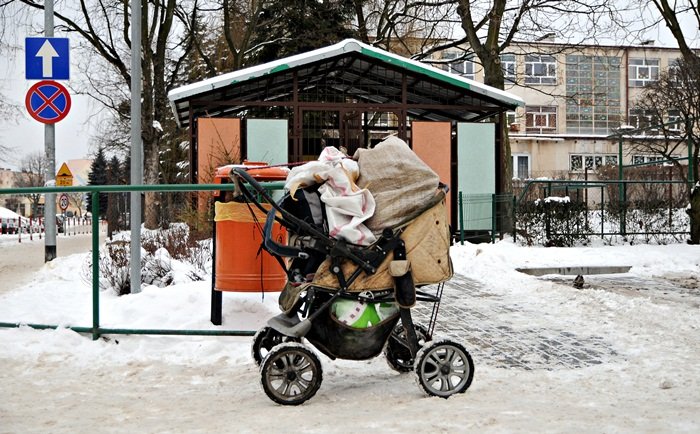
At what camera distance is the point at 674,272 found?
12562 millimetres

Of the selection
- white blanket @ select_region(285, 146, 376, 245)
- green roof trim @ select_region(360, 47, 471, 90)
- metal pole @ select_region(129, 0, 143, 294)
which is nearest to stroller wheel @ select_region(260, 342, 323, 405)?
white blanket @ select_region(285, 146, 376, 245)

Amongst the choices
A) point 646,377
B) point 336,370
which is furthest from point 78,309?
point 646,377

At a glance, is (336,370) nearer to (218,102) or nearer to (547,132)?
(218,102)

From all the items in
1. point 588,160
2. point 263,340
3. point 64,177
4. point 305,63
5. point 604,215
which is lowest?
point 263,340

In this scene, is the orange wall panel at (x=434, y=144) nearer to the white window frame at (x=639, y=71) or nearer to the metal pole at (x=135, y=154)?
the metal pole at (x=135, y=154)

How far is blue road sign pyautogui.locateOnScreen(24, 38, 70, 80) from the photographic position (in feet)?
37.0

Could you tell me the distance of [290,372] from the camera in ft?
15.6

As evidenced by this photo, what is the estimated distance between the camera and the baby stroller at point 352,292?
475 centimetres

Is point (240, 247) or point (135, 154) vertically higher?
point (135, 154)

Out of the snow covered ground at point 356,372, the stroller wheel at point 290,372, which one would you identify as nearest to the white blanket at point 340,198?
the stroller wheel at point 290,372

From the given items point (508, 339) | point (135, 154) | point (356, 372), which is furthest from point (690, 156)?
point (356, 372)

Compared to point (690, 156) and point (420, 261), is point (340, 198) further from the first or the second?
point (690, 156)

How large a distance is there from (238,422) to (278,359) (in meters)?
0.54

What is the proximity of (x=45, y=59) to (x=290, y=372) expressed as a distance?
8632 millimetres
